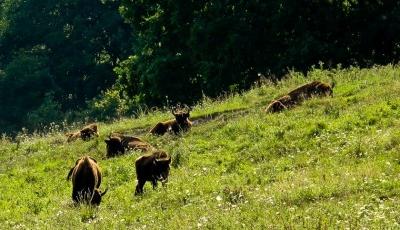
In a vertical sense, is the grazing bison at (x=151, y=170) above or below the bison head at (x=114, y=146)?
above

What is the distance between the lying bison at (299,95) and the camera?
20.9 meters

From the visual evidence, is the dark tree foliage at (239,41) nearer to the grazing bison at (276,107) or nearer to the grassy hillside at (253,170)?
the grazing bison at (276,107)

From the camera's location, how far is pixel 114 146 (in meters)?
19.9

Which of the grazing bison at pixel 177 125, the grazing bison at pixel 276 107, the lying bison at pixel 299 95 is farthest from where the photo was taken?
the grazing bison at pixel 177 125

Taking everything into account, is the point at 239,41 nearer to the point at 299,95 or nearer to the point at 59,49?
the point at 299,95

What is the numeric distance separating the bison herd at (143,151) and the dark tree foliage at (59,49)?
141ft

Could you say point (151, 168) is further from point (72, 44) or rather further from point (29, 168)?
point (72, 44)

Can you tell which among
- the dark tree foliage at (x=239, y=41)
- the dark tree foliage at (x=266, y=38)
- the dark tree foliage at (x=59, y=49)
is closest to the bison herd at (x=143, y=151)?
the dark tree foliage at (x=239, y=41)

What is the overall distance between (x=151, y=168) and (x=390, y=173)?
5.28 metres

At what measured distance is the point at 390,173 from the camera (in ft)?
38.7

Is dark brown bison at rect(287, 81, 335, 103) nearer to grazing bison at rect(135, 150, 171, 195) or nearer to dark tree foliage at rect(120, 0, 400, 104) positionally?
grazing bison at rect(135, 150, 171, 195)

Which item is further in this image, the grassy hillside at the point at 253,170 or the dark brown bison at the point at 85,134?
the dark brown bison at the point at 85,134

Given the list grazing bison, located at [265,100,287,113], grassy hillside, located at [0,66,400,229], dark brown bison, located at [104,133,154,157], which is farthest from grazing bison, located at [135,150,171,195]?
grazing bison, located at [265,100,287,113]

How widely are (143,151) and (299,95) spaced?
570 centimetres
